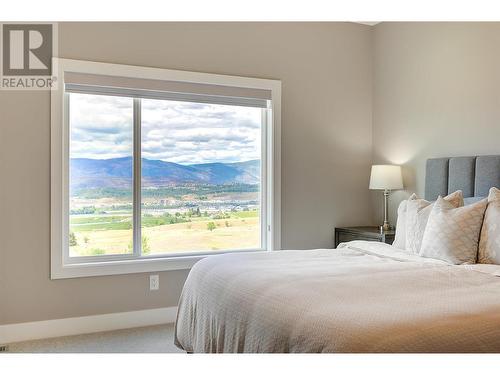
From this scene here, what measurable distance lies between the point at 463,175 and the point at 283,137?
60.0 inches

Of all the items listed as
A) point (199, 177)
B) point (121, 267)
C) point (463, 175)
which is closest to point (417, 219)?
point (463, 175)

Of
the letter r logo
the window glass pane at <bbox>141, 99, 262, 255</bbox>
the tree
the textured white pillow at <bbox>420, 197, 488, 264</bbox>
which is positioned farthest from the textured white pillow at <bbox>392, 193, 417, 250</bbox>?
the letter r logo

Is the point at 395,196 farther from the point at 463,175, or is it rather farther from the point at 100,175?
the point at 100,175

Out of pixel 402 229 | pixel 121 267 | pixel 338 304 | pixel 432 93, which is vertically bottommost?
pixel 121 267

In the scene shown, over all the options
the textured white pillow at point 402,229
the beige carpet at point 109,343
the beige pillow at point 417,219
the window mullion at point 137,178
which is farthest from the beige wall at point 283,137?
Result: the beige pillow at point 417,219

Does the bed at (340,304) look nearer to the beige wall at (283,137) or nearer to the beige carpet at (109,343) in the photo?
the beige carpet at (109,343)

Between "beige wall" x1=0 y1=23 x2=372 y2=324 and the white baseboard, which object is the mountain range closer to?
"beige wall" x1=0 y1=23 x2=372 y2=324

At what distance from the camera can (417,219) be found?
317cm

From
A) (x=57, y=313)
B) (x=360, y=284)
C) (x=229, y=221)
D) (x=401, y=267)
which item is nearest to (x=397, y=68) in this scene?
(x=229, y=221)

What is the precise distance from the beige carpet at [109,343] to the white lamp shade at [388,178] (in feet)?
7.05

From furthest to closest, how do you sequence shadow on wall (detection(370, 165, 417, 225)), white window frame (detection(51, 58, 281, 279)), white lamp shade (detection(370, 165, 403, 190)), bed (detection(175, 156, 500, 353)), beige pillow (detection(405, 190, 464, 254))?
shadow on wall (detection(370, 165, 417, 225)) < white lamp shade (detection(370, 165, 403, 190)) < white window frame (detection(51, 58, 281, 279)) < beige pillow (detection(405, 190, 464, 254)) < bed (detection(175, 156, 500, 353))

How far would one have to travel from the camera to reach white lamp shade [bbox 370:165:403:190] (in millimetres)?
4262

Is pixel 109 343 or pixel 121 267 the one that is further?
pixel 121 267

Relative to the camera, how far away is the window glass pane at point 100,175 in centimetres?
370
